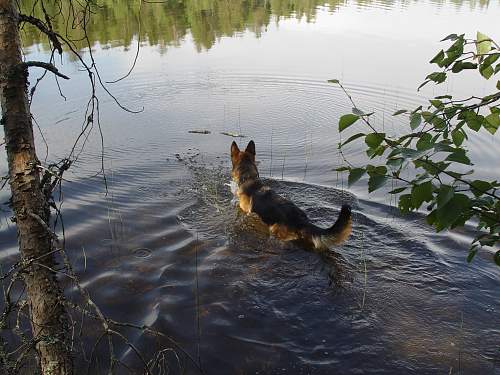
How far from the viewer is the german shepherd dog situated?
17.6 ft

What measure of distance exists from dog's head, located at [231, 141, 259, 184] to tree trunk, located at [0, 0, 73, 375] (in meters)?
5.04

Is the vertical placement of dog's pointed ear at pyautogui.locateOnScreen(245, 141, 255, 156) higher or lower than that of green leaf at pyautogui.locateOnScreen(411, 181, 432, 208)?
lower

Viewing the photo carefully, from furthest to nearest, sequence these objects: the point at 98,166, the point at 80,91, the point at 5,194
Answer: the point at 80,91
the point at 98,166
the point at 5,194

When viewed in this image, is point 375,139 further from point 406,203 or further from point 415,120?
point 406,203

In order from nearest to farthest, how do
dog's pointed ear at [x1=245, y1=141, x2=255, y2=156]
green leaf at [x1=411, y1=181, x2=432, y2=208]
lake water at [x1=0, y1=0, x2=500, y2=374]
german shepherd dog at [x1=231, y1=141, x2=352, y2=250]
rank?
1. green leaf at [x1=411, y1=181, x2=432, y2=208]
2. lake water at [x1=0, y1=0, x2=500, y2=374]
3. german shepherd dog at [x1=231, y1=141, x2=352, y2=250]
4. dog's pointed ear at [x1=245, y1=141, x2=255, y2=156]

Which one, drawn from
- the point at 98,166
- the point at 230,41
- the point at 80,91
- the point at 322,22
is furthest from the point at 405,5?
the point at 98,166

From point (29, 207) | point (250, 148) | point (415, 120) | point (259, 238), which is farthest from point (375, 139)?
point (250, 148)

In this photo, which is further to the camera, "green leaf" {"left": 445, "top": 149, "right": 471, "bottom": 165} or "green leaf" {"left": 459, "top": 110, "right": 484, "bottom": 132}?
"green leaf" {"left": 459, "top": 110, "right": 484, "bottom": 132}

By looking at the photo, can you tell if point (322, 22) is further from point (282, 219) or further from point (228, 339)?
point (228, 339)

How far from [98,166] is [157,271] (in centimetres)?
406

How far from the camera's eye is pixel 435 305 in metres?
4.89

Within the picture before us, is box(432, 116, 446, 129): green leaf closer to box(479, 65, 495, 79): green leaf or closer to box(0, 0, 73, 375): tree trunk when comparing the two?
box(479, 65, 495, 79): green leaf

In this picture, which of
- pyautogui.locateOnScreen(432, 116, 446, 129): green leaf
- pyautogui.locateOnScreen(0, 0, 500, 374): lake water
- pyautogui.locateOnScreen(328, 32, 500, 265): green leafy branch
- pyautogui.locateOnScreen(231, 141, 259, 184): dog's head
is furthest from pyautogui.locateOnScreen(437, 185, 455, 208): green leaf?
pyautogui.locateOnScreen(231, 141, 259, 184): dog's head

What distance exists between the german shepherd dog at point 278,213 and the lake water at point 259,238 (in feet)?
0.77
